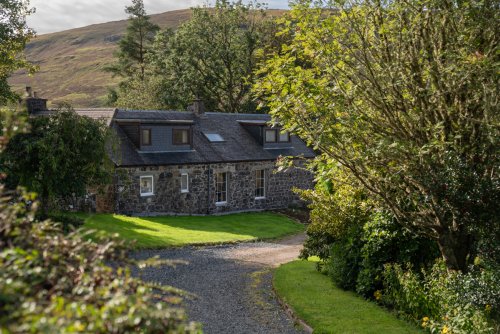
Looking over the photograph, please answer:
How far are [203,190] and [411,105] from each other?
71.2ft

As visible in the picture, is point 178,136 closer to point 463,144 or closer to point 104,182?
point 104,182

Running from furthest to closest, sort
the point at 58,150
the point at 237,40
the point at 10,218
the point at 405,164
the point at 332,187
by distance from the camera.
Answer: the point at 237,40 < the point at 58,150 < the point at 332,187 < the point at 405,164 < the point at 10,218

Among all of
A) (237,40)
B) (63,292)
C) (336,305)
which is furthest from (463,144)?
(237,40)

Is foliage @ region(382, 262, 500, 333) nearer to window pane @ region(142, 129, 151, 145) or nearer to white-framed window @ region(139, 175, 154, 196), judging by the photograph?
white-framed window @ region(139, 175, 154, 196)

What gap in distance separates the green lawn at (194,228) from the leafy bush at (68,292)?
17680 millimetres

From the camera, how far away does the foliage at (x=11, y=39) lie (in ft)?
96.7

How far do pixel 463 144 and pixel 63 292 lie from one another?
10.7 metres

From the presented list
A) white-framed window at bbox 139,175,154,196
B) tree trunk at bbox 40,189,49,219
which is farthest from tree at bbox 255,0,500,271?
white-framed window at bbox 139,175,154,196

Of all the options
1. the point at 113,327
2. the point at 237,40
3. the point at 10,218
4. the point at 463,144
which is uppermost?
the point at 237,40

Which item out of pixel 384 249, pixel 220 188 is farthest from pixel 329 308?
pixel 220 188

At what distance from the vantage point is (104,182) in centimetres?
2217

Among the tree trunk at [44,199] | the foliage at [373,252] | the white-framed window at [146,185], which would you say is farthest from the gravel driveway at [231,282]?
the white-framed window at [146,185]

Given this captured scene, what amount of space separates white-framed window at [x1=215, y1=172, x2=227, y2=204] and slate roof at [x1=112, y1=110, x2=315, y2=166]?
1.17 metres

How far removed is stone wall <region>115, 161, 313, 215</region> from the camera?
31.1 meters
